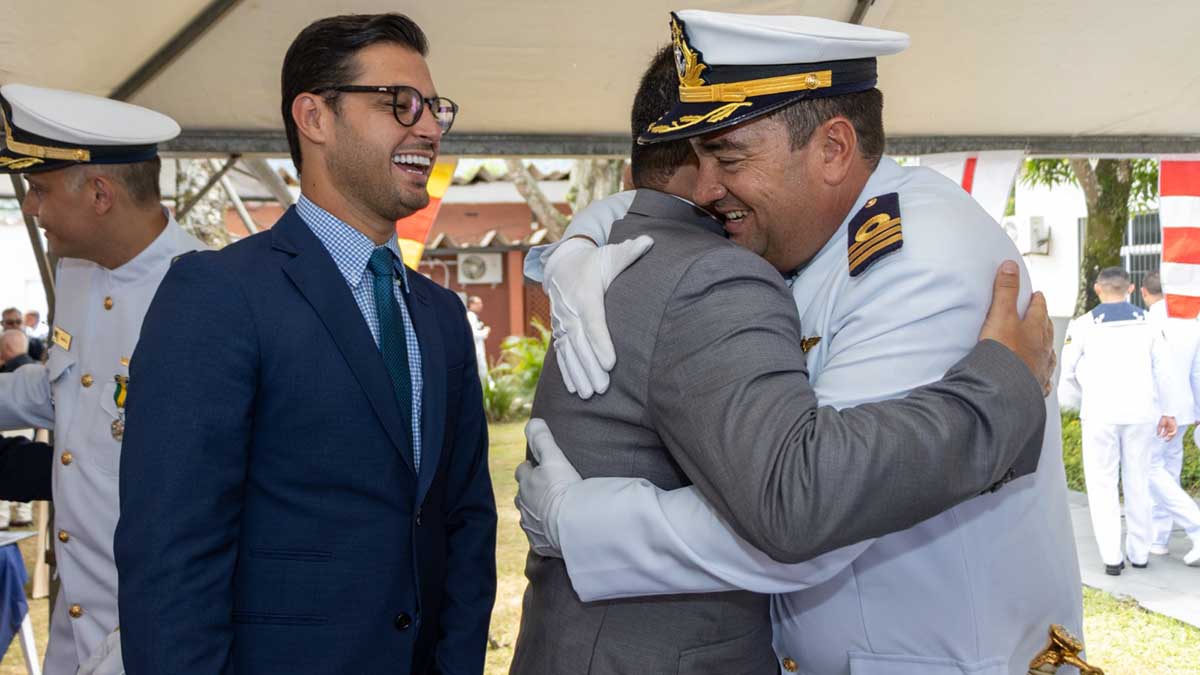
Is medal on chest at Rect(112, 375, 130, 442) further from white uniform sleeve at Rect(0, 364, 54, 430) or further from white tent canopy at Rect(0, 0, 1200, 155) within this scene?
white tent canopy at Rect(0, 0, 1200, 155)

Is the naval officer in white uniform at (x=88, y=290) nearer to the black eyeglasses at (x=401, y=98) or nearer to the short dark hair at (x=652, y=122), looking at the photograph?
the black eyeglasses at (x=401, y=98)

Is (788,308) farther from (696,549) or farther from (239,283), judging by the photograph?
(239,283)

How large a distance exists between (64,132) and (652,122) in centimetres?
167

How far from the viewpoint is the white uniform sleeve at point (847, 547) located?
1433 mm

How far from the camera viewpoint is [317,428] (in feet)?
5.30

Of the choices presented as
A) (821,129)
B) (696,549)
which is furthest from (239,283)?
(821,129)

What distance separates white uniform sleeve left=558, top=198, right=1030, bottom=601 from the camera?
143 cm

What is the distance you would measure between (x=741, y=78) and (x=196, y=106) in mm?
3374

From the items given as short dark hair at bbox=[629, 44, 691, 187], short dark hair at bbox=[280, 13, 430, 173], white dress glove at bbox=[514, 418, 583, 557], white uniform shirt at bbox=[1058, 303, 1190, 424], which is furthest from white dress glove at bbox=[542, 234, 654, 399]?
white uniform shirt at bbox=[1058, 303, 1190, 424]

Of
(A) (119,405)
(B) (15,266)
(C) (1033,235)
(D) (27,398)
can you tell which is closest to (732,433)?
(A) (119,405)

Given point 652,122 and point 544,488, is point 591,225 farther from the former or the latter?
point 544,488

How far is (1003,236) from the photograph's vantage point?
163cm

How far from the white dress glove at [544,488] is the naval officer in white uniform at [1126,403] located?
7.08 meters

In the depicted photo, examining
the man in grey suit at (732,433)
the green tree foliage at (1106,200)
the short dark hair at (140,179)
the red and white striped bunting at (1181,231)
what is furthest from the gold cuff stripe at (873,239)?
the green tree foliage at (1106,200)
